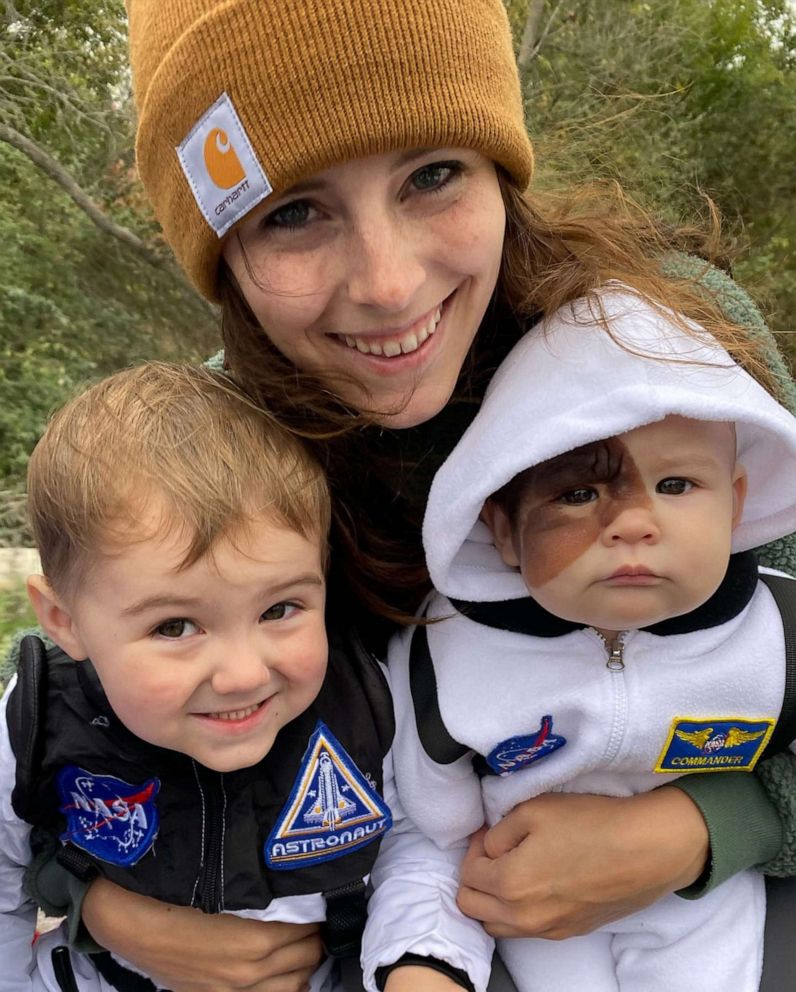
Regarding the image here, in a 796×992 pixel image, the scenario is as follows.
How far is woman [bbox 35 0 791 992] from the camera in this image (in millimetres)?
1311

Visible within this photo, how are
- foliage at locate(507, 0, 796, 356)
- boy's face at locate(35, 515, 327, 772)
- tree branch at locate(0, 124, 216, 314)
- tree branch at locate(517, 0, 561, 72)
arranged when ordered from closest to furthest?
boy's face at locate(35, 515, 327, 772), tree branch at locate(0, 124, 216, 314), foliage at locate(507, 0, 796, 356), tree branch at locate(517, 0, 561, 72)

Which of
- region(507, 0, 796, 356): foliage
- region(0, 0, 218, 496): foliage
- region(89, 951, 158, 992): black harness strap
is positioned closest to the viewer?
region(89, 951, 158, 992): black harness strap

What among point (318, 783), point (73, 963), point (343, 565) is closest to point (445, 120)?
point (343, 565)

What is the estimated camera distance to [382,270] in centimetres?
134

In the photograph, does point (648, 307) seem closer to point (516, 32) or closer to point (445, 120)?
point (445, 120)

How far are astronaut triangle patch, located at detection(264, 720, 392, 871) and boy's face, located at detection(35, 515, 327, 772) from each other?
0.50ft

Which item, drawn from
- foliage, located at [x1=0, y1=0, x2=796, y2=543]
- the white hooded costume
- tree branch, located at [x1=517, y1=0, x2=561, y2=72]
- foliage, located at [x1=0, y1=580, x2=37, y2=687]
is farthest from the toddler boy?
tree branch, located at [x1=517, y1=0, x2=561, y2=72]

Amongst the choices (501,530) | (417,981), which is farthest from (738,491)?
(417,981)

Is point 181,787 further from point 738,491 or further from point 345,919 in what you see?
point 738,491

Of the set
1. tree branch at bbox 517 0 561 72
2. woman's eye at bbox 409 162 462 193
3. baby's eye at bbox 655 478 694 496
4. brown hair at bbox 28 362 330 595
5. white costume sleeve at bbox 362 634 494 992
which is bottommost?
white costume sleeve at bbox 362 634 494 992

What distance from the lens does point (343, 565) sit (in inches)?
64.8

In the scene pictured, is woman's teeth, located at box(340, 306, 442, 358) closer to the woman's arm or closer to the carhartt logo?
the carhartt logo

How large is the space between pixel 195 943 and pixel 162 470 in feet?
2.66

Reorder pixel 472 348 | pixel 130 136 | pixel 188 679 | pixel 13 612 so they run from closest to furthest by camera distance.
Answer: pixel 188 679
pixel 472 348
pixel 13 612
pixel 130 136
